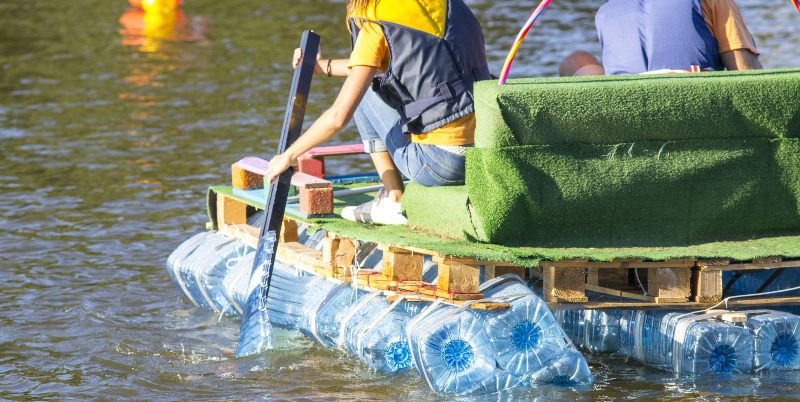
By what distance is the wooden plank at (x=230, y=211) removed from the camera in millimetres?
7930

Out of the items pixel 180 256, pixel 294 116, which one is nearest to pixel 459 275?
pixel 294 116

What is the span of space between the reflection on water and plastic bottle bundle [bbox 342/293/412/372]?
0.10m

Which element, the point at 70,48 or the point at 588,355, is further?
the point at 70,48

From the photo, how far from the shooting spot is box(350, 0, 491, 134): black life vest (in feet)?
20.0

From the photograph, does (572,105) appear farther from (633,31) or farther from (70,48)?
(70,48)

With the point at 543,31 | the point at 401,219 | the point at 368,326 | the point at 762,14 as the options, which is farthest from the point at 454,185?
the point at 762,14

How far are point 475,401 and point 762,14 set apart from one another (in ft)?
58.7

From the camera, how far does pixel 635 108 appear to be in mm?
5668

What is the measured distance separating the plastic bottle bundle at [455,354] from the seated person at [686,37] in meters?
2.03

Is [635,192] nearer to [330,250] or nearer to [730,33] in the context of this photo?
[730,33]

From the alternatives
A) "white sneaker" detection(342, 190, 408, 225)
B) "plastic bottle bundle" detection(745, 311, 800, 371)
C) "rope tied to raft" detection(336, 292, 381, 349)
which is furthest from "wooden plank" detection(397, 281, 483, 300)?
"plastic bottle bundle" detection(745, 311, 800, 371)

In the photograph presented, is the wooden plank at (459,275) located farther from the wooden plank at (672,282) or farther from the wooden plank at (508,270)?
the wooden plank at (672,282)

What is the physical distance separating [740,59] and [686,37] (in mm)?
314

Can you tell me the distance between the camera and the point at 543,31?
2036 cm
